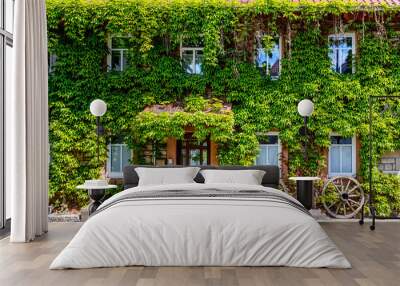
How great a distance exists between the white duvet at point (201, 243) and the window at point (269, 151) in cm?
507

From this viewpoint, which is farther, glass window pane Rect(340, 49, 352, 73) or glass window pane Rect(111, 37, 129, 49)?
glass window pane Rect(340, 49, 352, 73)

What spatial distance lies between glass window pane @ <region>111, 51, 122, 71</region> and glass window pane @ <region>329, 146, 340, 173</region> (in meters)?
4.36

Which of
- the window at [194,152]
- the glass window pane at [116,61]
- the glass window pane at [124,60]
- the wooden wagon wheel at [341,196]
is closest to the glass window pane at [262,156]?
the window at [194,152]

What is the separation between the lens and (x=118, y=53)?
942 cm

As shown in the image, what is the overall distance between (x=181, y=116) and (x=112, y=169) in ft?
5.74

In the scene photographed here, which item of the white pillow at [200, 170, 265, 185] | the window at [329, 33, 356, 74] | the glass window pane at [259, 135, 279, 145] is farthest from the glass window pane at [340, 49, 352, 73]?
the white pillow at [200, 170, 265, 185]

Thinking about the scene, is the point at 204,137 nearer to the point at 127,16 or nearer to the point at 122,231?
the point at 127,16

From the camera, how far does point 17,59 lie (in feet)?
17.5

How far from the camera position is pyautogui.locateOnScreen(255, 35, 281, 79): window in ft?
30.7

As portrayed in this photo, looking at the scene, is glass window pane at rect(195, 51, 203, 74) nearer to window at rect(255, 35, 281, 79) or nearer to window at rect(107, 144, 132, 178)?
window at rect(255, 35, 281, 79)

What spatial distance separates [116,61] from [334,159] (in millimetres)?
4552

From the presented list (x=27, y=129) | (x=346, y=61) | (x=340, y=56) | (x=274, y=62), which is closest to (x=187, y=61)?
(x=274, y=62)

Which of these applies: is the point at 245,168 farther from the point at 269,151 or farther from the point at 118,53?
the point at 118,53

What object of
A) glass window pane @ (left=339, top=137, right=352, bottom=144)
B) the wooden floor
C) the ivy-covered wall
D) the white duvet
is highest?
the ivy-covered wall
